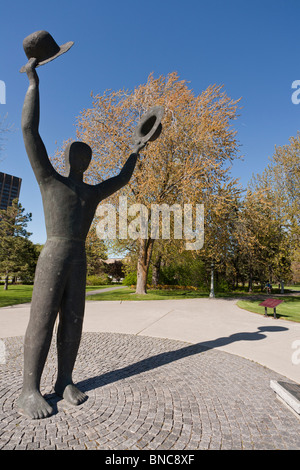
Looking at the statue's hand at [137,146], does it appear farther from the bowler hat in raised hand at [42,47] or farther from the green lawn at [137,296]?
the green lawn at [137,296]

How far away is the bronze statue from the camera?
120 inches

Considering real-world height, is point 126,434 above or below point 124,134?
below

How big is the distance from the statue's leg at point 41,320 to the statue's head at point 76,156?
113 centimetres

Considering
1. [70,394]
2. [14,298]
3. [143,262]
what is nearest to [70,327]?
[70,394]

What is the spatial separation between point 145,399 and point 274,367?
2.62 metres

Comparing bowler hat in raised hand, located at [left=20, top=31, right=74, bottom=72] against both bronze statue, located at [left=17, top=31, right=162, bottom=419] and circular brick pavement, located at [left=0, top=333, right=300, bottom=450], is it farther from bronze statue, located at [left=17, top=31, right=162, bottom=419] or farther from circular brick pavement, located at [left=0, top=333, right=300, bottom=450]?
circular brick pavement, located at [left=0, top=333, right=300, bottom=450]

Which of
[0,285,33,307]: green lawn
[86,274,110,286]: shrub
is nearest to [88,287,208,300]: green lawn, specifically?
[0,285,33,307]: green lawn

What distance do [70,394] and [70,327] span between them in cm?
79

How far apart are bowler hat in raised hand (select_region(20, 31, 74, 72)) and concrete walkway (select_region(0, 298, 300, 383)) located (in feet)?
18.7

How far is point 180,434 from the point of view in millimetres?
2645

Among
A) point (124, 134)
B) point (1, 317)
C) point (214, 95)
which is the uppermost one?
point (214, 95)
